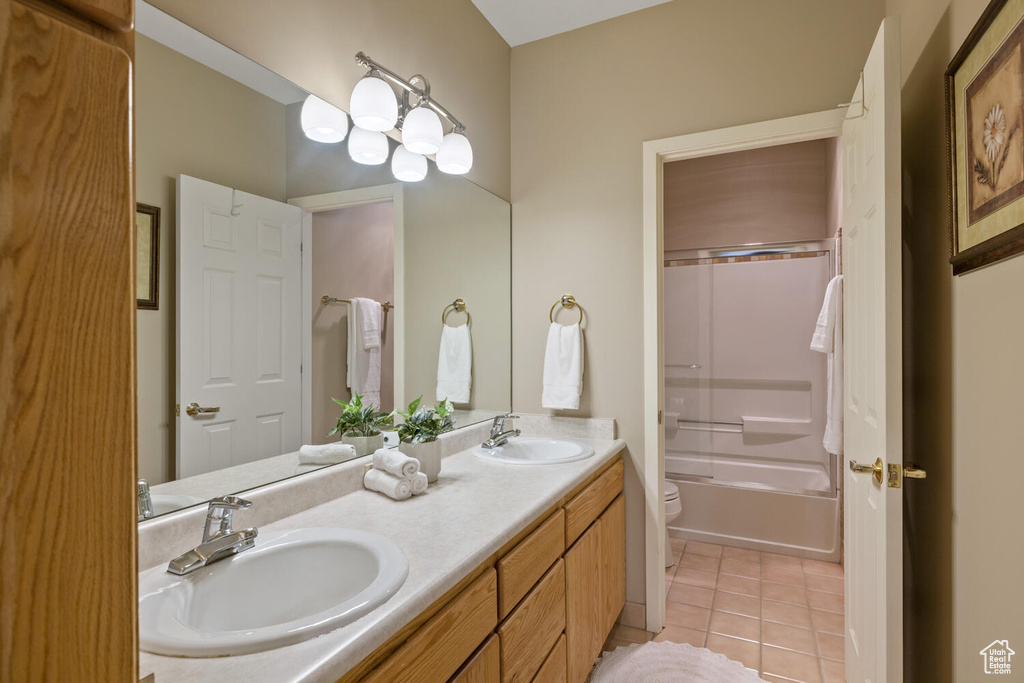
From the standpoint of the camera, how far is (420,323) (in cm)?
198

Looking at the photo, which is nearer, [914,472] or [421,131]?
[914,472]

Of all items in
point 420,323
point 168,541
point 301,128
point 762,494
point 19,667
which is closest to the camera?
point 19,667

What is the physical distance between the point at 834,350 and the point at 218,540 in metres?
2.98

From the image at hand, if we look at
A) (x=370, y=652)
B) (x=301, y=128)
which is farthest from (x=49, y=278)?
(x=301, y=128)

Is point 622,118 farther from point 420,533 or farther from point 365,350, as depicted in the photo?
point 420,533

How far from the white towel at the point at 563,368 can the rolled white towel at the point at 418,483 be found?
38.6 inches

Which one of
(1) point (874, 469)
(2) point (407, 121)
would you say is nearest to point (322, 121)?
(2) point (407, 121)

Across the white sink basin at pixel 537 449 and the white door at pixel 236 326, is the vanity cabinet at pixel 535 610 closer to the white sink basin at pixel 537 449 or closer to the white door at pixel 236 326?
the white sink basin at pixel 537 449

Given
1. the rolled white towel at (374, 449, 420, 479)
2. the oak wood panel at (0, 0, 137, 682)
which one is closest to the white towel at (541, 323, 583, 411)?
the rolled white towel at (374, 449, 420, 479)

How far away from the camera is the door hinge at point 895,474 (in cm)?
125

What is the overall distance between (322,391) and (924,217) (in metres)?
1.76

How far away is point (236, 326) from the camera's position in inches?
48.3

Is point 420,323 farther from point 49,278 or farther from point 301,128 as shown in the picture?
point 49,278

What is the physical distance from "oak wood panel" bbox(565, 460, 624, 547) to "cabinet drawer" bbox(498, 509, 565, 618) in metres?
0.07
